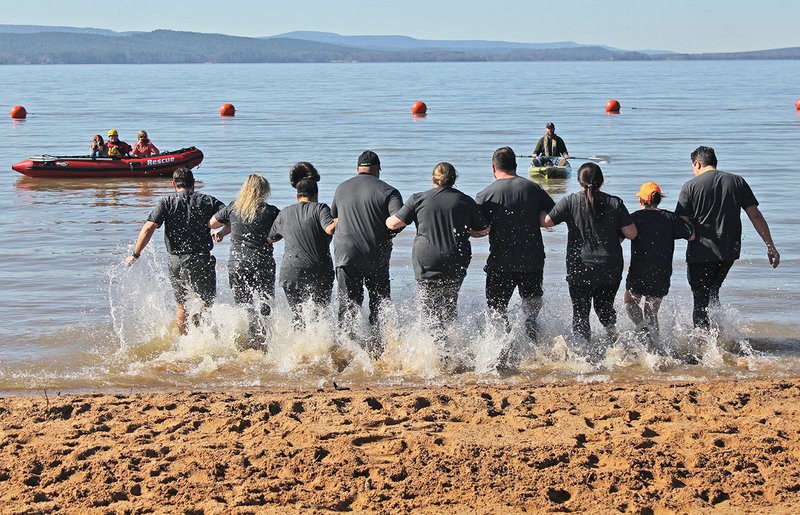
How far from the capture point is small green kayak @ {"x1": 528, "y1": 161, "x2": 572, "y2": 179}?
23.0 meters

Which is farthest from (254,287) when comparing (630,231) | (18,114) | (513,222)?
(18,114)

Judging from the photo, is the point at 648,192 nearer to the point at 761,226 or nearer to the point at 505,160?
the point at 761,226

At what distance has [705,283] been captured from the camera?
29.5 feet

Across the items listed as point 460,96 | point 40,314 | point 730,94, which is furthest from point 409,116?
point 40,314

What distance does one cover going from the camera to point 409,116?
5262 cm

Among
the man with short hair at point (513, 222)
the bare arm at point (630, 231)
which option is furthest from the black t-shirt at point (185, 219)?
the bare arm at point (630, 231)

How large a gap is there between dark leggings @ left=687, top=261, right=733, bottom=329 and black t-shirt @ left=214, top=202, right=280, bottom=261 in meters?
3.64

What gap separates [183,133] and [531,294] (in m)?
36.2

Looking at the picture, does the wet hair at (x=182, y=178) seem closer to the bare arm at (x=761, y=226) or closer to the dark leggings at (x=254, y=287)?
the dark leggings at (x=254, y=287)

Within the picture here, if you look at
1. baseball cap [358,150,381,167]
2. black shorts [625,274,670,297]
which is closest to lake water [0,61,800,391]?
black shorts [625,274,670,297]

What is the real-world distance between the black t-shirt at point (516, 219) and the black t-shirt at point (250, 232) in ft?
6.24

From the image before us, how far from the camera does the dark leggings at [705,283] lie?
8.90 meters

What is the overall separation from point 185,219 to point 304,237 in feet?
3.75

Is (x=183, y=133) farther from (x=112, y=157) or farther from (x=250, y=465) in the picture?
(x=250, y=465)
